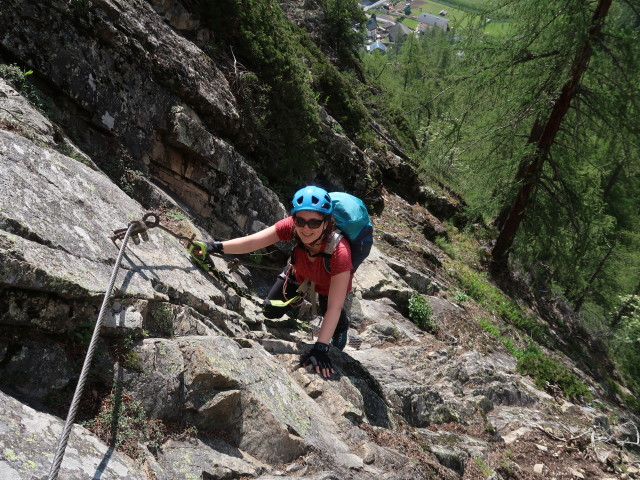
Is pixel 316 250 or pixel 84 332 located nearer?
pixel 84 332

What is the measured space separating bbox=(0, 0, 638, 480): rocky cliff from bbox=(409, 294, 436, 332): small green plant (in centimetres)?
20

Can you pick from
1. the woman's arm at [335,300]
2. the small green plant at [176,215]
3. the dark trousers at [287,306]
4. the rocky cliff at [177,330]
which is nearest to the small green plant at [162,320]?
the rocky cliff at [177,330]

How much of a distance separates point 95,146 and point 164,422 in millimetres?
3914

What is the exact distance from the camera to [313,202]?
4.20 m

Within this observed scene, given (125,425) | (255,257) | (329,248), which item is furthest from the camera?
(255,257)

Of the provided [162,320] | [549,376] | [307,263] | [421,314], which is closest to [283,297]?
[307,263]

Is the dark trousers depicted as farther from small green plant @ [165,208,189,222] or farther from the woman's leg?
small green plant @ [165,208,189,222]

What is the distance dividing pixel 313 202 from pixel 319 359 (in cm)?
161

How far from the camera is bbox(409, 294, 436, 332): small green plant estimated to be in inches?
369

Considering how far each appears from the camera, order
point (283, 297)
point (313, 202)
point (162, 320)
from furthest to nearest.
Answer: point (283, 297) < point (313, 202) < point (162, 320)

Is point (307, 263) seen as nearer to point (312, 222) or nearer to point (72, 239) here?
point (312, 222)

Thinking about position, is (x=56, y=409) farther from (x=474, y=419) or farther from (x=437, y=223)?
(x=437, y=223)

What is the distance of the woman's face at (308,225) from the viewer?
424cm

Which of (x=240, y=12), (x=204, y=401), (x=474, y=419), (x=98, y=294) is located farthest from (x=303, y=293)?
(x=240, y=12)
